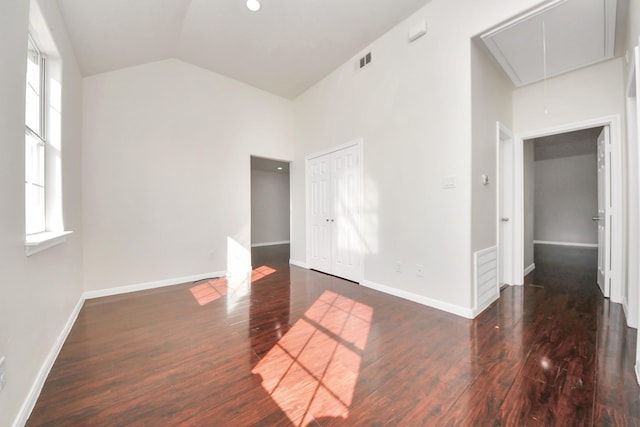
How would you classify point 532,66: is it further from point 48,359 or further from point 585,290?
point 48,359

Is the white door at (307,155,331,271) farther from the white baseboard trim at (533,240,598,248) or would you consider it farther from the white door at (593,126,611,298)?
the white baseboard trim at (533,240,598,248)

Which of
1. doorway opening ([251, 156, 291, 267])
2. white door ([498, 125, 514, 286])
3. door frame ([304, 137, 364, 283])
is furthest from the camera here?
doorway opening ([251, 156, 291, 267])

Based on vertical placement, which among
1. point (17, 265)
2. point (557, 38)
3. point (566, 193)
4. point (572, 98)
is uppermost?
point (557, 38)

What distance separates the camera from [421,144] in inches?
118

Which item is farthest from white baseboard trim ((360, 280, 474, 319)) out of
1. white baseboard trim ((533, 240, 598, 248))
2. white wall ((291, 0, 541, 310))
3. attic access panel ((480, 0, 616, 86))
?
white baseboard trim ((533, 240, 598, 248))

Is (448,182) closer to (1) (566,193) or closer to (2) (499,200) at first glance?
(2) (499,200)

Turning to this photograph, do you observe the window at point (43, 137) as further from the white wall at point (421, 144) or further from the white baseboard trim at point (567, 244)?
the white baseboard trim at point (567, 244)

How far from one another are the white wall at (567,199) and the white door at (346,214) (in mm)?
7578

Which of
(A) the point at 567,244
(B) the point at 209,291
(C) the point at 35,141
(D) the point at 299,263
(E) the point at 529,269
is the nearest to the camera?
(C) the point at 35,141

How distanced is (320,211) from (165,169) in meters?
2.49

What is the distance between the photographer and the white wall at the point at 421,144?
8.66 ft

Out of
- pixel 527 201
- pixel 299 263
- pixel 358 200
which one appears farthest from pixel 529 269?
pixel 299 263

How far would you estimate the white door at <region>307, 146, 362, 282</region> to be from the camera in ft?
12.7

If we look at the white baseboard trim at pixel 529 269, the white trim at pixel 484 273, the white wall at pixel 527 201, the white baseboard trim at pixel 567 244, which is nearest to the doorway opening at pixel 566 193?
the white baseboard trim at pixel 567 244
